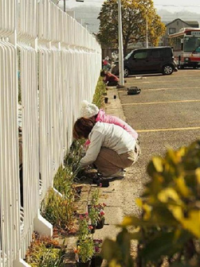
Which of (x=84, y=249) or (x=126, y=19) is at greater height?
(x=126, y=19)

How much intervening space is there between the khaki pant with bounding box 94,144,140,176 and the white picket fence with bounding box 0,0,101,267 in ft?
1.49

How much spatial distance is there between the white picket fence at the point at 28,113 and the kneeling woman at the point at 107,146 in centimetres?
29

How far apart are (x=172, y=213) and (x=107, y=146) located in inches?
212

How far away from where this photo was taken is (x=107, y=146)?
21.0 feet

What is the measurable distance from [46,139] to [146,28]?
56.8 meters

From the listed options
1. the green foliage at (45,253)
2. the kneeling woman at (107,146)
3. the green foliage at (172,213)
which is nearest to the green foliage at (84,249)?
the green foliage at (45,253)

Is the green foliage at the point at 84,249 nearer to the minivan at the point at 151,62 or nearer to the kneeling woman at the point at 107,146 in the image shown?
the kneeling woman at the point at 107,146

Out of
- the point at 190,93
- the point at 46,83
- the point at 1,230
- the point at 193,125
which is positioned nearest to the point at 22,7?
the point at 46,83

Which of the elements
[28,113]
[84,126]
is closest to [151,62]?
[84,126]

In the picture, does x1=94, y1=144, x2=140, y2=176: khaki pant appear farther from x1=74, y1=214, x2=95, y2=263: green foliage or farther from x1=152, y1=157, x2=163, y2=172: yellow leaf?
x1=152, y1=157, x2=163, y2=172: yellow leaf

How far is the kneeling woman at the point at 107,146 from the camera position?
629 cm

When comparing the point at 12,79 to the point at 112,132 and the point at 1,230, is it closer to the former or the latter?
the point at 1,230

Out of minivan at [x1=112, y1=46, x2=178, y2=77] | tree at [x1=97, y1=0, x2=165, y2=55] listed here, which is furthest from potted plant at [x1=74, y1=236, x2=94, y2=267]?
tree at [x1=97, y1=0, x2=165, y2=55]

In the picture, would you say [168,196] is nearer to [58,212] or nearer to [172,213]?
[172,213]
